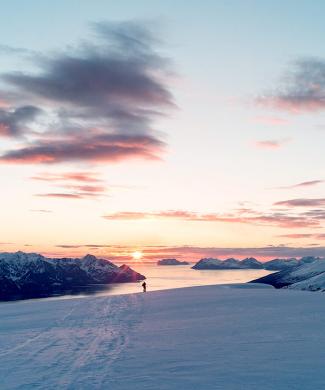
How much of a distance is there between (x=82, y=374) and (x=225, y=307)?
21.9 metres

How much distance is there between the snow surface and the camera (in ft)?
51.2

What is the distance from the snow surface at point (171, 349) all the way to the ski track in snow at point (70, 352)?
47mm

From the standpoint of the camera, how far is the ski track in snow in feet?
53.8

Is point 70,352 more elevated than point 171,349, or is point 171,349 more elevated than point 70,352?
point 171,349

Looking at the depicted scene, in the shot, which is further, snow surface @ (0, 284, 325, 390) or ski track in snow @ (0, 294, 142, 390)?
ski track in snow @ (0, 294, 142, 390)

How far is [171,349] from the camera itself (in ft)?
69.1

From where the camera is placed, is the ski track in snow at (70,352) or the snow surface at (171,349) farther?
the ski track in snow at (70,352)

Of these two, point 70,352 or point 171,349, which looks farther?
point 70,352

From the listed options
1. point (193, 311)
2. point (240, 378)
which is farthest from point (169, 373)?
point (193, 311)

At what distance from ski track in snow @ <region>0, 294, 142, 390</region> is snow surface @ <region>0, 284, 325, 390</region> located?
5cm

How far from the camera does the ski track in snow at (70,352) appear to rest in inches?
646

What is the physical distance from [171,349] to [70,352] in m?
5.09

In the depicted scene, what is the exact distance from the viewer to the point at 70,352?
70.4ft

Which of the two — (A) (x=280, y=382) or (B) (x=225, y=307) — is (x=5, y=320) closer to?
(B) (x=225, y=307)
